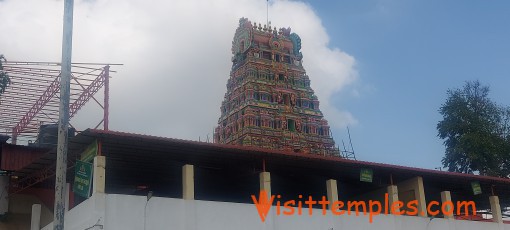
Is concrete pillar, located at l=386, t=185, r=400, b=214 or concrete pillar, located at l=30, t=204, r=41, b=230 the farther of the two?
concrete pillar, located at l=386, t=185, r=400, b=214

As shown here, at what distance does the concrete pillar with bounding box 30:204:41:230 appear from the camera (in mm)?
24812

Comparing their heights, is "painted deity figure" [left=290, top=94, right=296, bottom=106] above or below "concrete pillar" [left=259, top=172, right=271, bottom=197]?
above

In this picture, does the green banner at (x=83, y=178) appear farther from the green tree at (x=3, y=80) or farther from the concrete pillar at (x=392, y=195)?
the concrete pillar at (x=392, y=195)

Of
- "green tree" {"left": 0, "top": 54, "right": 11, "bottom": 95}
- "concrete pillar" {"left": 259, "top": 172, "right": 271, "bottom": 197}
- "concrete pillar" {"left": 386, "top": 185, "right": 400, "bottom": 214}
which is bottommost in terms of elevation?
"concrete pillar" {"left": 386, "top": 185, "right": 400, "bottom": 214}

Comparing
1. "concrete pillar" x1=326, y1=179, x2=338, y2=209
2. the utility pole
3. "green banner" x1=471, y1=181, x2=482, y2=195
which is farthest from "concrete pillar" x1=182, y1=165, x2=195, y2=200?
"green banner" x1=471, y1=181, x2=482, y2=195

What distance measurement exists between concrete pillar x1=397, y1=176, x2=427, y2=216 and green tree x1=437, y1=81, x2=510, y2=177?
645 inches

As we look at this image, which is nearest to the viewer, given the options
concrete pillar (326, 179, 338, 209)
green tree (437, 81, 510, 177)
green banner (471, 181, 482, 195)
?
concrete pillar (326, 179, 338, 209)

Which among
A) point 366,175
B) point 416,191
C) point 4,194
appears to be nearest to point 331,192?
point 366,175

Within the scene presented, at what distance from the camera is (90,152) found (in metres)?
21.4

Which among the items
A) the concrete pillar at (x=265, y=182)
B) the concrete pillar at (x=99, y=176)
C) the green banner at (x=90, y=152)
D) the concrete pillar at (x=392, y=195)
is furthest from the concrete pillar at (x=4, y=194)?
the concrete pillar at (x=392, y=195)

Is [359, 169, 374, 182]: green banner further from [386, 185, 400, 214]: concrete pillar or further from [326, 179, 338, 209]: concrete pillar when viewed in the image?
[386, 185, 400, 214]: concrete pillar

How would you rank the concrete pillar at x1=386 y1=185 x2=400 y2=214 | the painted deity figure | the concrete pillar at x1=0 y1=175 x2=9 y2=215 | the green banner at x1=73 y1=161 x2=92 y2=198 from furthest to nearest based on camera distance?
the painted deity figure → the concrete pillar at x1=386 y1=185 x2=400 y2=214 → the concrete pillar at x1=0 y1=175 x2=9 y2=215 → the green banner at x1=73 y1=161 x2=92 y2=198

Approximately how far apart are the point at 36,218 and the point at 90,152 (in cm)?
557

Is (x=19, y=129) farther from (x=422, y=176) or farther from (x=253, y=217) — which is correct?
(x=422, y=176)
